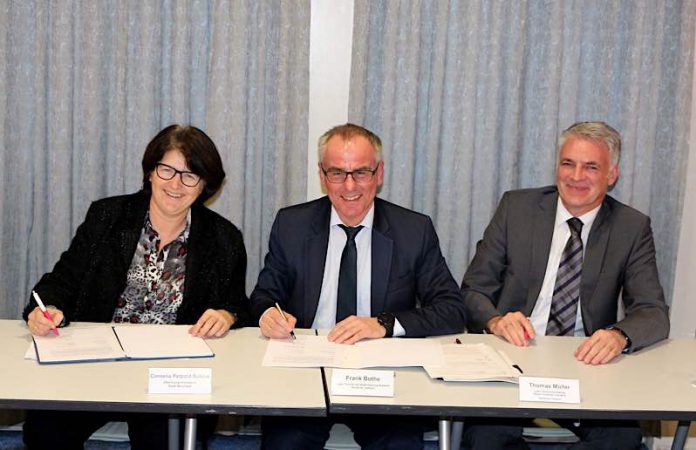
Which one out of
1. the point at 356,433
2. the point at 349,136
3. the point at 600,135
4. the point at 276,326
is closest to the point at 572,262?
the point at 600,135

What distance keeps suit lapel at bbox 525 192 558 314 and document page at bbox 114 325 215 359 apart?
4.74 ft

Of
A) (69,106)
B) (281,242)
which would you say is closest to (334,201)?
(281,242)

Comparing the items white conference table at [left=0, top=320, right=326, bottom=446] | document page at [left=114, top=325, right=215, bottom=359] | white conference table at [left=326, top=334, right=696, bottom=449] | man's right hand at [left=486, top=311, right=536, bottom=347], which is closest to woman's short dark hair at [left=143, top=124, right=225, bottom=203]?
document page at [left=114, top=325, right=215, bottom=359]

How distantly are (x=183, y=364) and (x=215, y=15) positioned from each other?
2062mm

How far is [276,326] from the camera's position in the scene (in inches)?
109

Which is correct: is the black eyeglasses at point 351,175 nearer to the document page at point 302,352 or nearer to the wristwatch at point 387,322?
the wristwatch at point 387,322

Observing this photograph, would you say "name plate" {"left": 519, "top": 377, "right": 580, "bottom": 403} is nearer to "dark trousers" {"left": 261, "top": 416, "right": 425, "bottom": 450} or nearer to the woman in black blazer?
"dark trousers" {"left": 261, "top": 416, "right": 425, "bottom": 450}

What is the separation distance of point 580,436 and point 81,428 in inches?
73.9

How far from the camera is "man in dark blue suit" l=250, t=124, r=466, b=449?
124 inches

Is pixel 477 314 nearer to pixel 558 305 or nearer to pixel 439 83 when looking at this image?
pixel 558 305

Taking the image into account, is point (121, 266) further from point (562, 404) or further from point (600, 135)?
point (600, 135)

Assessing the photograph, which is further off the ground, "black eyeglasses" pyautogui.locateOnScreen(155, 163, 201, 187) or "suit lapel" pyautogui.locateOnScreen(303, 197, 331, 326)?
"black eyeglasses" pyautogui.locateOnScreen(155, 163, 201, 187)

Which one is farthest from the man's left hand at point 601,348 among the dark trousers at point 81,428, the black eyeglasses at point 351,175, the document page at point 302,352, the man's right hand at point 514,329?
the dark trousers at point 81,428

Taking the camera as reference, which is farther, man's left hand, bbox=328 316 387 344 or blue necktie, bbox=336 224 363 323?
blue necktie, bbox=336 224 363 323
